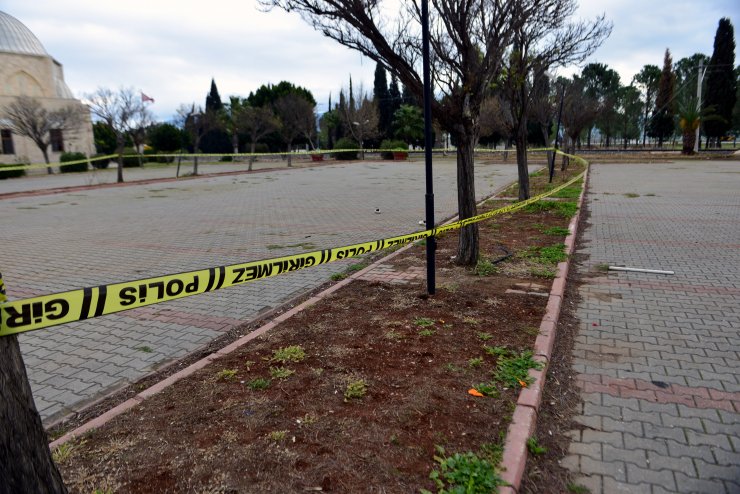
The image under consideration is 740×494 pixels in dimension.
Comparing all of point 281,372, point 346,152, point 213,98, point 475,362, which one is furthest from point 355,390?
point 213,98

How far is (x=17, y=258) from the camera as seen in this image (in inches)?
348

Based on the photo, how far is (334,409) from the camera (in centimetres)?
332

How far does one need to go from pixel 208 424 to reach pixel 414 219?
954 centimetres

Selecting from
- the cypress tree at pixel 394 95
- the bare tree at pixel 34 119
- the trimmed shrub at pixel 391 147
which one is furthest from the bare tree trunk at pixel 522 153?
the cypress tree at pixel 394 95

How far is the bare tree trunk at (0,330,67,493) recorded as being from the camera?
195 centimetres

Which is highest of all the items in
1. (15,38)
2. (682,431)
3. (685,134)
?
(15,38)

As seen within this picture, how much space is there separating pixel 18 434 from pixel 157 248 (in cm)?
784

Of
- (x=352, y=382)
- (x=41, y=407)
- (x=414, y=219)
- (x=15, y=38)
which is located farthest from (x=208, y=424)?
(x=15, y=38)

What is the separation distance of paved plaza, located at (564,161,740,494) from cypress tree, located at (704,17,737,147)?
48.7 metres

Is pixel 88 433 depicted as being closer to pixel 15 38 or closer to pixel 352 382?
pixel 352 382

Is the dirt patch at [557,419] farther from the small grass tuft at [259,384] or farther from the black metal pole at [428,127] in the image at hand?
the small grass tuft at [259,384]

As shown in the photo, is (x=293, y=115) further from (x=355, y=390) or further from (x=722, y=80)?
(x=355, y=390)

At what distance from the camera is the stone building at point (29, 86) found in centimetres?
4501

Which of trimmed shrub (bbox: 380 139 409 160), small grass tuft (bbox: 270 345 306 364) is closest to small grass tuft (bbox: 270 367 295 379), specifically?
small grass tuft (bbox: 270 345 306 364)
